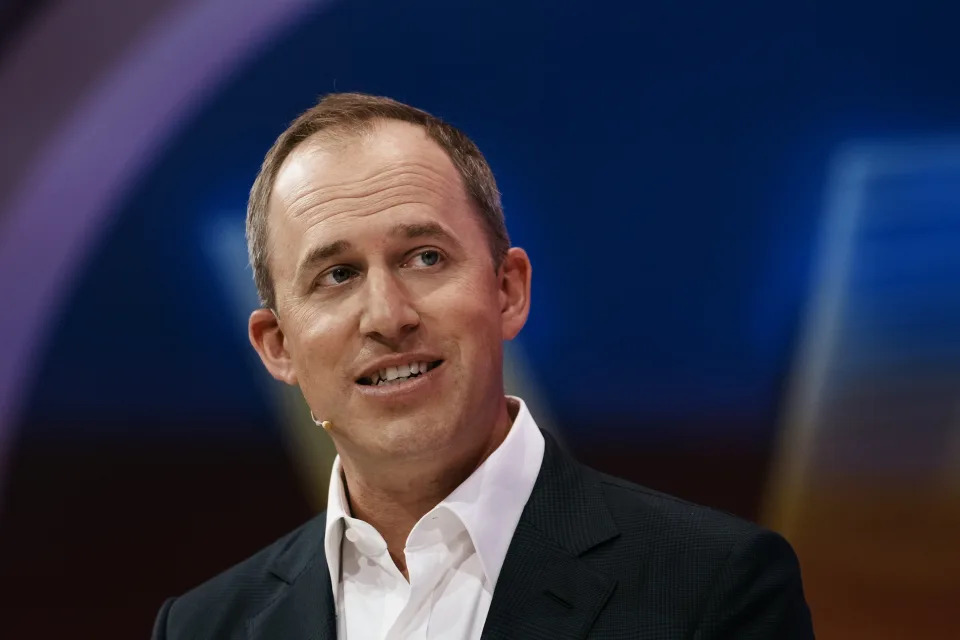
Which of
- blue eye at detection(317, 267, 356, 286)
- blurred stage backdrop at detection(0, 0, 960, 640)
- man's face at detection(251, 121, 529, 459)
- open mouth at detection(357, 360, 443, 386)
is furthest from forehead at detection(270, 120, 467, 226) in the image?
blurred stage backdrop at detection(0, 0, 960, 640)

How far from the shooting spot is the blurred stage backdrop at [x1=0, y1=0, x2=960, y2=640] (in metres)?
2.62

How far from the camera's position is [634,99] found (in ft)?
9.45

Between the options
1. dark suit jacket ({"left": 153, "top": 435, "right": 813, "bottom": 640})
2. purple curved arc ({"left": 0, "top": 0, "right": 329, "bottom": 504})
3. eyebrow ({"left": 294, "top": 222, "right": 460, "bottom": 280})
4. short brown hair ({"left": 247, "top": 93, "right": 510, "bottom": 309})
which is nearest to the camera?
dark suit jacket ({"left": 153, "top": 435, "right": 813, "bottom": 640})

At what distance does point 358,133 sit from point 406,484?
31.7 inches

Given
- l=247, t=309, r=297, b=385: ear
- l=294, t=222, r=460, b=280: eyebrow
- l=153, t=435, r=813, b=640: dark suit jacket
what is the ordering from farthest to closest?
1. l=247, t=309, r=297, b=385: ear
2. l=294, t=222, r=460, b=280: eyebrow
3. l=153, t=435, r=813, b=640: dark suit jacket

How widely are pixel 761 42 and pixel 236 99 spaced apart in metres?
1.54

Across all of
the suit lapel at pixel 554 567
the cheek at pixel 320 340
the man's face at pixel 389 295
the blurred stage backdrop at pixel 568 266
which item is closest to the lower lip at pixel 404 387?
the man's face at pixel 389 295

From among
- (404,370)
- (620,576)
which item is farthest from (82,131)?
(620,576)

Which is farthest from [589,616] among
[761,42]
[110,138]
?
[110,138]

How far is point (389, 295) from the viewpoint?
218 centimetres

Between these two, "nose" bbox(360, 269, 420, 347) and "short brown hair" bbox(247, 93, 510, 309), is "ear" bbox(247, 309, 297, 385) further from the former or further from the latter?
"nose" bbox(360, 269, 420, 347)

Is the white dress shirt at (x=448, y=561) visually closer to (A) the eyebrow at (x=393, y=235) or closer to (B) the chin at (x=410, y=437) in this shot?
(B) the chin at (x=410, y=437)

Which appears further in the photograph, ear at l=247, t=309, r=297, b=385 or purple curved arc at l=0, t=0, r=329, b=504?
purple curved arc at l=0, t=0, r=329, b=504

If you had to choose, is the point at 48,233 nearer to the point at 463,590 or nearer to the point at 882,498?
the point at 463,590
